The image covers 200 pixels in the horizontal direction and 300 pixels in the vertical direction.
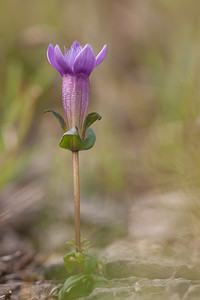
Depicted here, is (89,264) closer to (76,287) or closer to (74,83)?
(76,287)

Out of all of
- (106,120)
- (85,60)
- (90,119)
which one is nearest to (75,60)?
(85,60)

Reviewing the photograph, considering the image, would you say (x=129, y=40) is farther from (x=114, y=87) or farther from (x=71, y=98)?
(x=71, y=98)

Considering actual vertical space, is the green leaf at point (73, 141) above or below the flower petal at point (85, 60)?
below

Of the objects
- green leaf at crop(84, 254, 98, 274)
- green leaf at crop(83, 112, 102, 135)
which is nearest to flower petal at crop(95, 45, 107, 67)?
green leaf at crop(83, 112, 102, 135)

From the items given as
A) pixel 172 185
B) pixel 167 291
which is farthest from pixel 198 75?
pixel 167 291

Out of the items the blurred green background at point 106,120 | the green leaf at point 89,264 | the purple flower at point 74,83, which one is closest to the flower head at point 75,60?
the purple flower at point 74,83

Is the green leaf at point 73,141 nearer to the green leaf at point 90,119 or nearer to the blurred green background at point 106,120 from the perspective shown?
the green leaf at point 90,119
